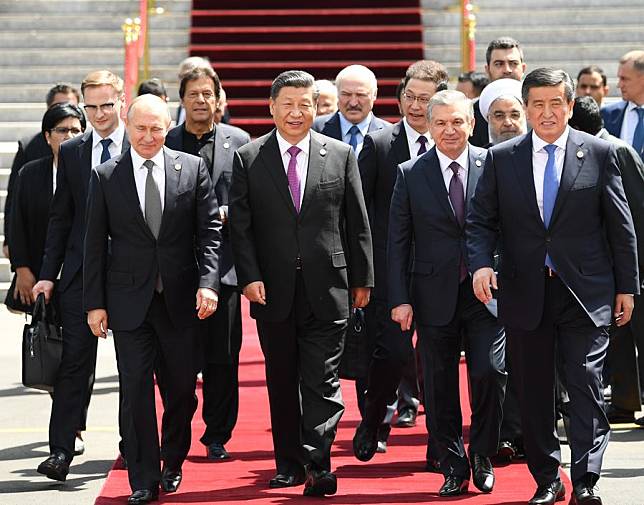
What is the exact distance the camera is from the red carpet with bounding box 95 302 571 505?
269 inches

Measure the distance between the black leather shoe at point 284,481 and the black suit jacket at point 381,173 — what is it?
45.7 inches

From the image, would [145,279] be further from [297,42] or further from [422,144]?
[297,42]

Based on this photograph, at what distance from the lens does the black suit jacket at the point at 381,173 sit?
7875 millimetres

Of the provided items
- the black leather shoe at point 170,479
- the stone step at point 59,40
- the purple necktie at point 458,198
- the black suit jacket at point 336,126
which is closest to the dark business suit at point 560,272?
the purple necktie at point 458,198

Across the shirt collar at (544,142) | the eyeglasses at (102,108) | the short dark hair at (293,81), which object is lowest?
the shirt collar at (544,142)

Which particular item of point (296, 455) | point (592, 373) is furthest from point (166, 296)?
point (592, 373)

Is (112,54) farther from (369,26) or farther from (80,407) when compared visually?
(80,407)

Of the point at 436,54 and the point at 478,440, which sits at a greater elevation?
the point at 436,54

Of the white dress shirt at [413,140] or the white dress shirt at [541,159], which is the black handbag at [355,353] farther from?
the white dress shirt at [541,159]

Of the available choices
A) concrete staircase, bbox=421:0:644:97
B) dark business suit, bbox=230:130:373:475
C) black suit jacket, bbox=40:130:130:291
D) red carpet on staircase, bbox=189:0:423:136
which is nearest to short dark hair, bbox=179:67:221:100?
black suit jacket, bbox=40:130:130:291

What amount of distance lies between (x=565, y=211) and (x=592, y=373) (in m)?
0.70

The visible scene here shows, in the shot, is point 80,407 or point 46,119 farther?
point 46,119

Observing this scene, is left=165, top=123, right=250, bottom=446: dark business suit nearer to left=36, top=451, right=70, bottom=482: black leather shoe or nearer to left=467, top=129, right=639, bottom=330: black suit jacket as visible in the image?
left=36, top=451, right=70, bottom=482: black leather shoe

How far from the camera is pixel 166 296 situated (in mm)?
6953
